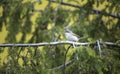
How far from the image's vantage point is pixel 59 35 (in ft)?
14.0

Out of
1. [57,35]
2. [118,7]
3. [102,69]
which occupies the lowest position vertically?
[102,69]

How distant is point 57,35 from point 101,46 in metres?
1.17

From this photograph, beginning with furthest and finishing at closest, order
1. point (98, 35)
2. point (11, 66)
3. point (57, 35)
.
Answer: point (98, 35) → point (57, 35) → point (11, 66)

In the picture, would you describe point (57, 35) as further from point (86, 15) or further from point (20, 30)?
point (20, 30)

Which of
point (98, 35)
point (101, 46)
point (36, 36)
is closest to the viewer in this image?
point (101, 46)

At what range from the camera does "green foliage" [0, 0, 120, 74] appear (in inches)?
118

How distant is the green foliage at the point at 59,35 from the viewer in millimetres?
2992

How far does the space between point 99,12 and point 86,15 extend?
244 millimetres

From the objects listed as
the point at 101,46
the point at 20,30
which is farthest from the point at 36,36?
the point at 101,46

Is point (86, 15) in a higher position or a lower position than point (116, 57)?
higher

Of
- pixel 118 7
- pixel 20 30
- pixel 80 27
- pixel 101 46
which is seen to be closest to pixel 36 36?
pixel 20 30

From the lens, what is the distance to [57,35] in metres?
4.33

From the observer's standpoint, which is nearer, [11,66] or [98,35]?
[11,66]

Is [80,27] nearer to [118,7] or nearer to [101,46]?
[118,7]
